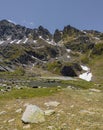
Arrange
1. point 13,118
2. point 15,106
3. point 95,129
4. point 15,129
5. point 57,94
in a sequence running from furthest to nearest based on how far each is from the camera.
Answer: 1. point 57,94
2. point 15,106
3. point 13,118
4. point 15,129
5. point 95,129

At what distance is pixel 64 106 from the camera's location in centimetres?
2745

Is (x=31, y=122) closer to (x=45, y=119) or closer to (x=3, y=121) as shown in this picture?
(x=45, y=119)

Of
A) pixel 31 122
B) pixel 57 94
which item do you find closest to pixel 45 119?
pixel 31 122

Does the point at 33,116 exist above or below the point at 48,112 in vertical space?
below

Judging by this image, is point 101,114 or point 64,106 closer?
point 101,114

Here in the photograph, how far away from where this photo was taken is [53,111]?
25062 mm

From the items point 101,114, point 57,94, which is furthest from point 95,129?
point 57,94

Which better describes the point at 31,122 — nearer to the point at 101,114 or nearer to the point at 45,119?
the point at 45,119

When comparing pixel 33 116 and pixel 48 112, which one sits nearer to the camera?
pixel 33 116

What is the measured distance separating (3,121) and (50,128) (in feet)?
17.2

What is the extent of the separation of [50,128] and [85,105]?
7.52 metres

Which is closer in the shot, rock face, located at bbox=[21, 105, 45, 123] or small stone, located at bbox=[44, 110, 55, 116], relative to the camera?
rock face, located at bbox=[21, 105, 45, 123]

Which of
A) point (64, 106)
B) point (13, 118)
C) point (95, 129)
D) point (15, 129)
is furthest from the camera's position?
point (64, 106)

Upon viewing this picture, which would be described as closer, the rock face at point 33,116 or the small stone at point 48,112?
the rock face at point 33,116
